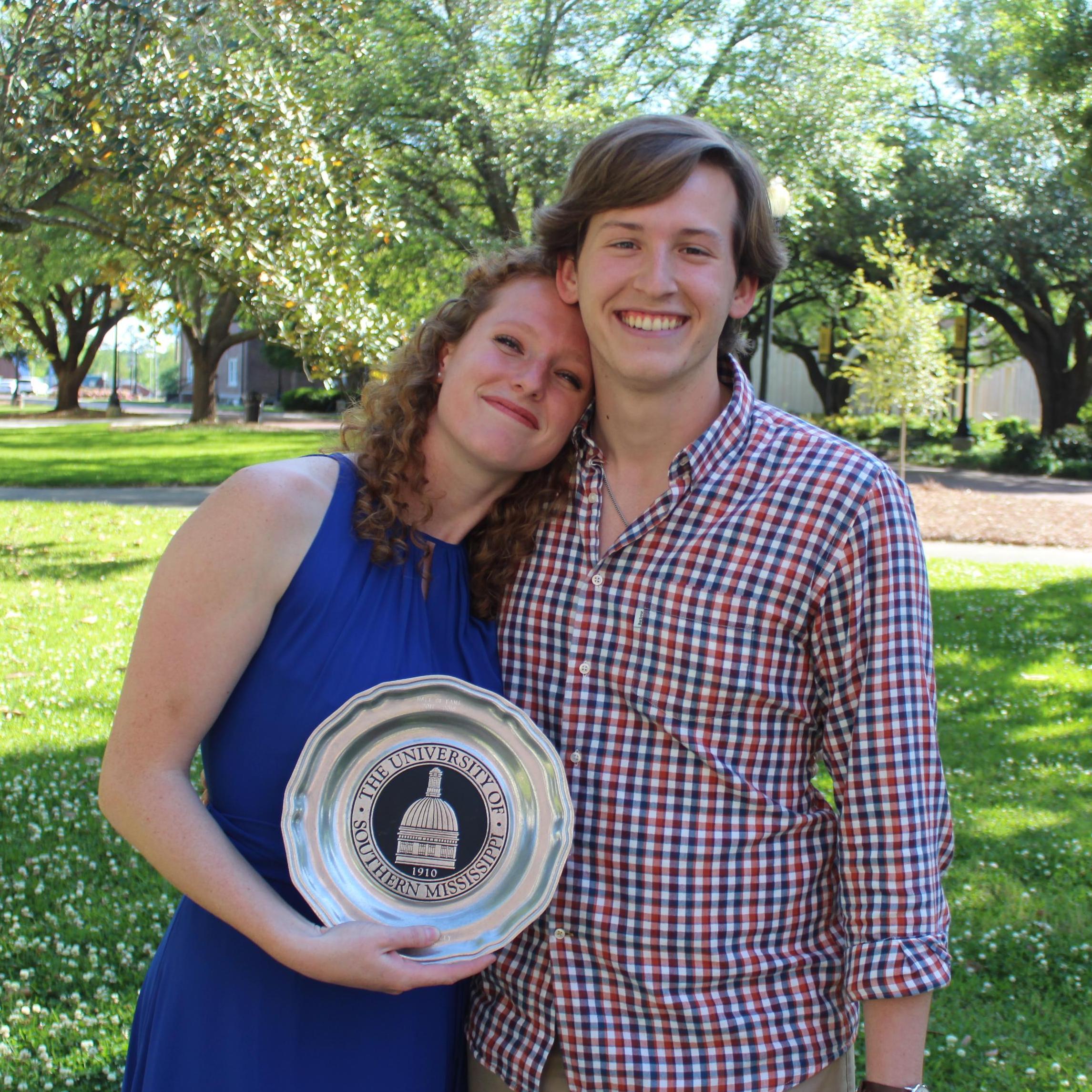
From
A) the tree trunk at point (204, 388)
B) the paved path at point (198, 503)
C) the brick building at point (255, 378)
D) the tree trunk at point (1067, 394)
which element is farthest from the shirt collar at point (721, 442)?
the brick building at point (255, 378)

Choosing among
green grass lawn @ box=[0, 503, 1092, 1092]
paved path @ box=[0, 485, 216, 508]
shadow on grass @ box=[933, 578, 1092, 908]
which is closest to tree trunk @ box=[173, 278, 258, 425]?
paved path @ box=[0, 485, 216, 508]

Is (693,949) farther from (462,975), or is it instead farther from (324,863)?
(324,863)

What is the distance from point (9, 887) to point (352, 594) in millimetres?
3592

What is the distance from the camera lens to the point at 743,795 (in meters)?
2.02

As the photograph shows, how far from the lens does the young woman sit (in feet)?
6.51

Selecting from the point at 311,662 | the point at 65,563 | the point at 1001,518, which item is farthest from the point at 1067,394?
the point at 311,662

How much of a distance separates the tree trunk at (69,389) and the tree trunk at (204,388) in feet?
33.4

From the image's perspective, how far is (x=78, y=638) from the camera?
891 centimetres

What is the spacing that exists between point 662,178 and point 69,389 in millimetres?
46115

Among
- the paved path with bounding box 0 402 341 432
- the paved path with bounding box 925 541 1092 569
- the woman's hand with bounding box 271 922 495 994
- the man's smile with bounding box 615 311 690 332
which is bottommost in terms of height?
the paved path with bounding box 0 402 341 432

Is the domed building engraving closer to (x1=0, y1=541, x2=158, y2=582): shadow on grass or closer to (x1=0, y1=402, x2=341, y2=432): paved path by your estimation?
(x1=0, y1=541, x2=158, y2=582): shadow on grass

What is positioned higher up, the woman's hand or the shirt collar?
the shirt collar

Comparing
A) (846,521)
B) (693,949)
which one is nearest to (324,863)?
(693,949)

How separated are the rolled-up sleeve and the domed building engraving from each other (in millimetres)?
704
